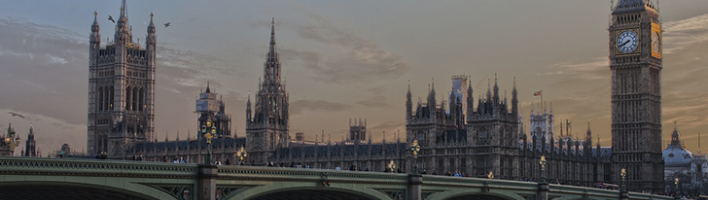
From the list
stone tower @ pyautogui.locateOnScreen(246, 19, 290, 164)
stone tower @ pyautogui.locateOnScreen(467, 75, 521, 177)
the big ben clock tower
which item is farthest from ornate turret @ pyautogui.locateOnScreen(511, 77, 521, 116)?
stone tower @ pyautogui.locateOnScreen(246, 19, 290, 164)

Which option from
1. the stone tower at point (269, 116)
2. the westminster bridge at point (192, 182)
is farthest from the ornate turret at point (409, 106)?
the westminster bridge at point (192, 182)

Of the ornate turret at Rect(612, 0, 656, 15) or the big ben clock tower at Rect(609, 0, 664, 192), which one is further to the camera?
the ornate turret at Rect(612, 0, 656, 15)

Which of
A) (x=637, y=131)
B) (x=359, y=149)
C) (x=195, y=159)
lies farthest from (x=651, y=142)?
(x=195, y=159)

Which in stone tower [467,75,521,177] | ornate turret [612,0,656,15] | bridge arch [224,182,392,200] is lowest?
bridge arch [224,182,392,200]

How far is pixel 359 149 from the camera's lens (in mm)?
Result: 148625

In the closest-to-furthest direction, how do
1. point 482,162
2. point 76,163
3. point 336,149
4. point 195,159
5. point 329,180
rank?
point 76,163 → point 329,180 → point 482,162 → point 336,149 → point 195,159

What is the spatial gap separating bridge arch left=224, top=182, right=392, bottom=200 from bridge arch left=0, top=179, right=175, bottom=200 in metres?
4.67

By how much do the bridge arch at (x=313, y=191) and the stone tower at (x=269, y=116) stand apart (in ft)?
333

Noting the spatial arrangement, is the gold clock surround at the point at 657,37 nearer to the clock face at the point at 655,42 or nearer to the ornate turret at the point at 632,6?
the clock face at the point at 655,42

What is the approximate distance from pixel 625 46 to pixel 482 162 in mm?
30643

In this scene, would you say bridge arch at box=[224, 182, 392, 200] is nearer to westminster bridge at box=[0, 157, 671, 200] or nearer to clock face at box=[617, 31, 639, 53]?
westminster bridge at box=[0, 157, 671, 200]

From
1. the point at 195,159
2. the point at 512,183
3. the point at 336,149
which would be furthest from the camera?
the point at 195,159

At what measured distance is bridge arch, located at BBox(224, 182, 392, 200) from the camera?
49.3 meters

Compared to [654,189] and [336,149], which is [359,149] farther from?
[654,189]
